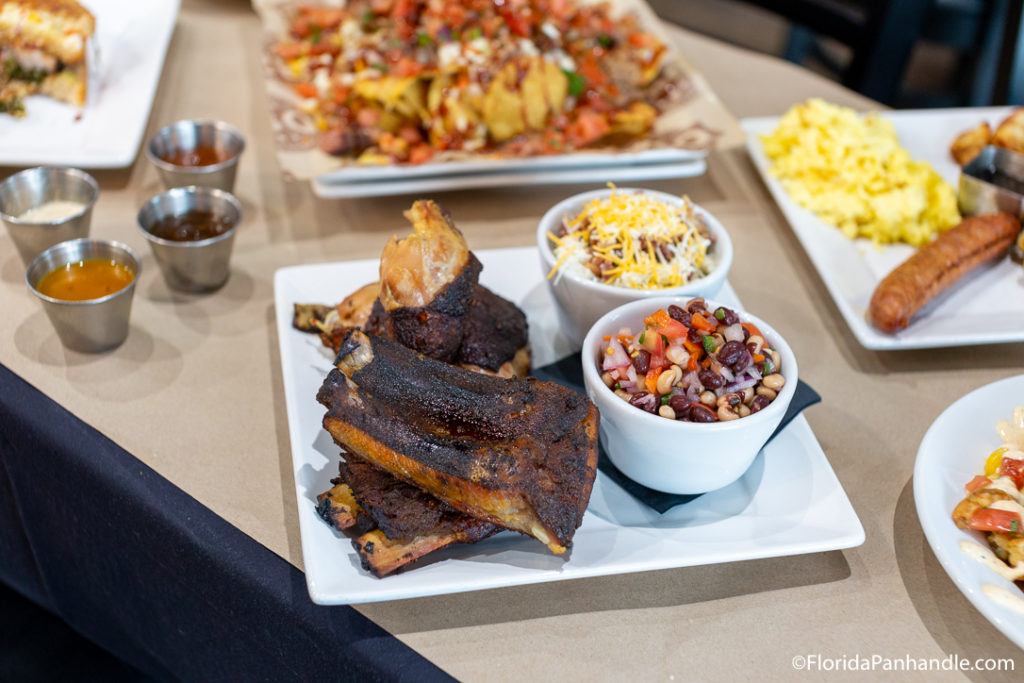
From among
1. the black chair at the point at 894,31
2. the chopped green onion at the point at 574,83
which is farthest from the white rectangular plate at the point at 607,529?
the black chair at the point at 894,31

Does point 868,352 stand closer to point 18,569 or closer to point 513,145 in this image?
point 513,145

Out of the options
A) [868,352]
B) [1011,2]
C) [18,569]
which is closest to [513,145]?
[868,352]

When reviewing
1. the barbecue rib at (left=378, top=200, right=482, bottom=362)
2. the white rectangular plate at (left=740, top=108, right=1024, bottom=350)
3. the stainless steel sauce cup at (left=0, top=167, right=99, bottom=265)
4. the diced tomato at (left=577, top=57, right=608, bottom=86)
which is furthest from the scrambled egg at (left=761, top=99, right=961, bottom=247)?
the stainless steel sauce cup at (left=0, top=167, right=99, bottom=265)

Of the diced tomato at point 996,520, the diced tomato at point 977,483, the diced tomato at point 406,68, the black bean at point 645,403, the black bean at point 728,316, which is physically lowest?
the diced tomato at point 977,483

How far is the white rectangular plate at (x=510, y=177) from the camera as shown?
2.91 metres

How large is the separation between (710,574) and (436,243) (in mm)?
993

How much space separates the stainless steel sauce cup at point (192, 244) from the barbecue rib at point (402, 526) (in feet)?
3.64

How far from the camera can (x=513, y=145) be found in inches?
123

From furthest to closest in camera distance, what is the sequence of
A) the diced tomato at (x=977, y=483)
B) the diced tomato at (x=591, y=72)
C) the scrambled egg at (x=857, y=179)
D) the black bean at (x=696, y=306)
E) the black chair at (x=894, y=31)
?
the black chair at (x=894, y=31) < the diced tomato at (x=591, y=72) < the scrambled egg at (x=857, y=179) < the black bean at (x=696, y=306) < the diced tomato at (x=977, y=483)

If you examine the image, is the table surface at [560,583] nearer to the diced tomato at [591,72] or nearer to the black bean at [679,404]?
the black bean at [679,404]

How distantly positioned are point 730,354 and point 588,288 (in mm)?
457

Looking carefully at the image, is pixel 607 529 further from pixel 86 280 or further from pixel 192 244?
pixel 86 280

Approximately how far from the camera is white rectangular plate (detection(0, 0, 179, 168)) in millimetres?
2969

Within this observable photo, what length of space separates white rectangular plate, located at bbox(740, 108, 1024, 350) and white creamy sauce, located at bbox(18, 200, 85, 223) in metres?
2.37
